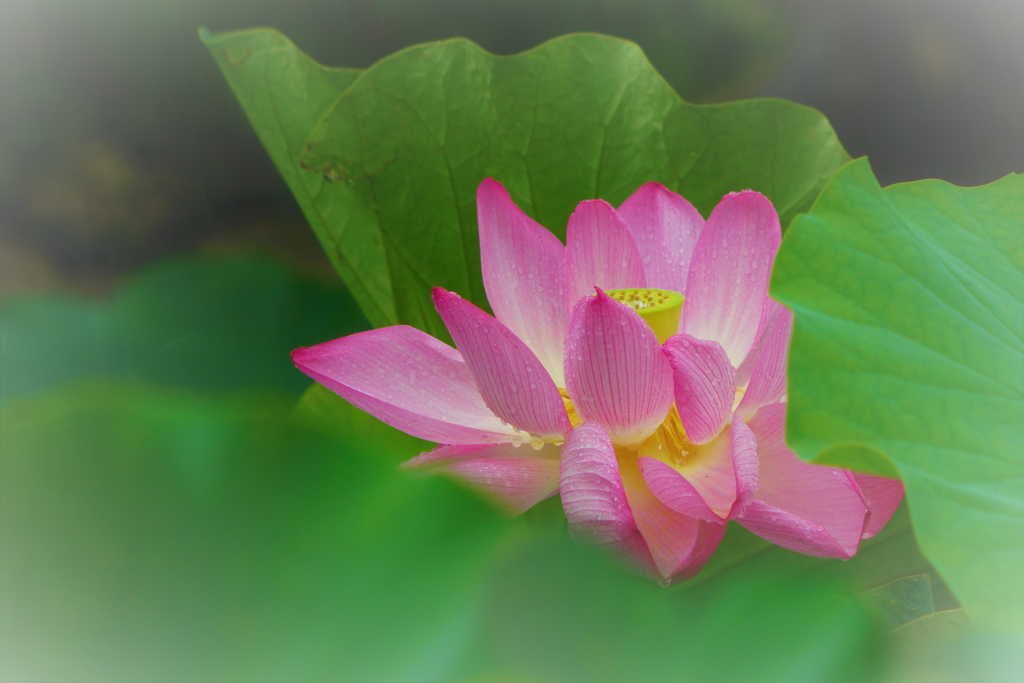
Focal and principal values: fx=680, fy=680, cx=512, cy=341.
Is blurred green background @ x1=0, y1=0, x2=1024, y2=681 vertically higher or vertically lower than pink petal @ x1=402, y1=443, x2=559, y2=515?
higher

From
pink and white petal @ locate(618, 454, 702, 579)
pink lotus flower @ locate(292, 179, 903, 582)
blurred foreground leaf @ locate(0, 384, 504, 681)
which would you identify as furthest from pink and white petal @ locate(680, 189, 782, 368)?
blurred foreground leaf @ locate(0, 384, 504, 681)

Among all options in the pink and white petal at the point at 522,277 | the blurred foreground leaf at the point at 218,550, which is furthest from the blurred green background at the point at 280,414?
the pink and white petal at the point at 522,277

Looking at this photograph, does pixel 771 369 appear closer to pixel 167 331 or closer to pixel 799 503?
pixel 799 503

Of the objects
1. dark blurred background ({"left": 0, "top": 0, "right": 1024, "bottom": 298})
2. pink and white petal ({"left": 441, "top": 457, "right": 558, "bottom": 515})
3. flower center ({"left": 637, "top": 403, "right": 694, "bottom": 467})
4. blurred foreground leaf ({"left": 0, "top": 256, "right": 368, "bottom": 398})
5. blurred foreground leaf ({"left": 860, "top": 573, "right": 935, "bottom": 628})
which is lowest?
blurred foreground leaf ({"left": 860, "top": 573, "right": 935, "bottom": 628})

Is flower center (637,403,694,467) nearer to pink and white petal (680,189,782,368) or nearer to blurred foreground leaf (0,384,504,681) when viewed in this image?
pink and white petal (680,189,782,368)

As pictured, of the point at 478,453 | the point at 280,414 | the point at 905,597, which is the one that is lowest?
the point at 905,597

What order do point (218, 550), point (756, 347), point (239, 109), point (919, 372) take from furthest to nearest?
point (239, 109)
point (756, 347)
point (919, 372)
point (218, 550)

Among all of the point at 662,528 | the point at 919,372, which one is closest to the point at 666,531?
the point at 662,528

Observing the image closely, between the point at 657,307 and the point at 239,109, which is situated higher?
the point at 239,109

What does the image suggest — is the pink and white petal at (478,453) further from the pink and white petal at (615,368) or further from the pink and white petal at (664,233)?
the pink and white petal at (664,233)
